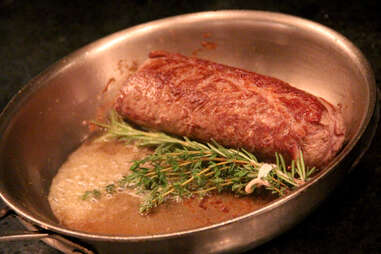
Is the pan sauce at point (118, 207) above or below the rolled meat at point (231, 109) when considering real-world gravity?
Answer: below

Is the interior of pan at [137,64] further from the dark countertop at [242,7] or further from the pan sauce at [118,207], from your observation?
the dark countertop at [242,7]

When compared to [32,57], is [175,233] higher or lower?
lower

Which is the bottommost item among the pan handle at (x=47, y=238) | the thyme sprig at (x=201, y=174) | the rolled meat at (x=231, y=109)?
the pan handle at (x=47, y=238)

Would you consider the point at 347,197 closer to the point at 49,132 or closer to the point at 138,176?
the point at 138,176

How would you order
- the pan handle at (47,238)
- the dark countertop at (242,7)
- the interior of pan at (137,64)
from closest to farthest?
the pan handle at (47,238)
the dark countertop at (242,7)
the interior of pan at (137,64)

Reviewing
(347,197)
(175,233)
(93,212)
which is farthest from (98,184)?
(347,197)

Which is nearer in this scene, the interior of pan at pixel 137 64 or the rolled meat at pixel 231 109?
the rolled meat at pixel 231 109

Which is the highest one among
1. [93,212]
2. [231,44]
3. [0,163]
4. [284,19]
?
[284,19]

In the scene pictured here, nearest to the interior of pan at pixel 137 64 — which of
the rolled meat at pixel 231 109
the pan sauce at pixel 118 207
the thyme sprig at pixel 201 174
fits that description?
the pan sauce at pixel 118 207
